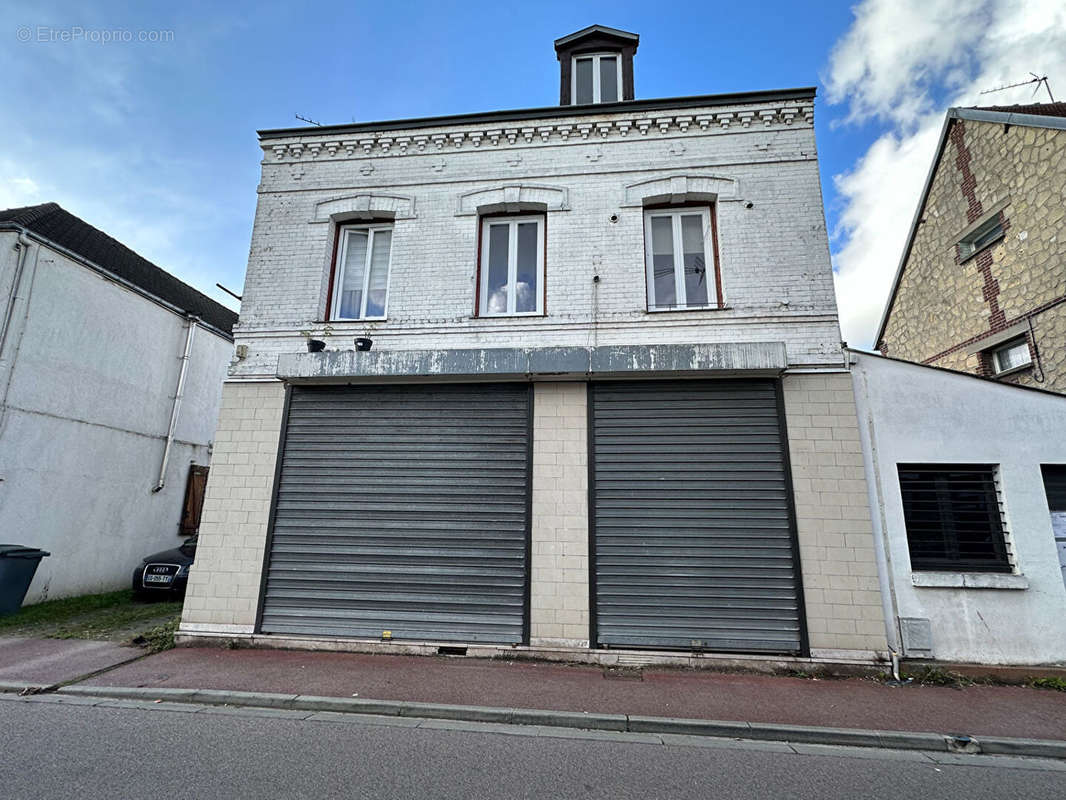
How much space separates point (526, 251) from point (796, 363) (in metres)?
4.33

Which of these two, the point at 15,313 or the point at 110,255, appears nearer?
the point at 15,313

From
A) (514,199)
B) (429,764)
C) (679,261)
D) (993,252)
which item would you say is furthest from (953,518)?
(993,252)

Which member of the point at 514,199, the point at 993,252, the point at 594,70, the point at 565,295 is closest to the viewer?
the point at 565,295

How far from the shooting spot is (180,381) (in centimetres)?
1305

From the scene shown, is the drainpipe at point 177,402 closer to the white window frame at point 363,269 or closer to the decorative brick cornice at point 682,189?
the white window frame at point 363,269

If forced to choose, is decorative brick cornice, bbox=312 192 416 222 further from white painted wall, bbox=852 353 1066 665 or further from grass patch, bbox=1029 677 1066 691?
grass patch, bbox=1029 677 1066 691

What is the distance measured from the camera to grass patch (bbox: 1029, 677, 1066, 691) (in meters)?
5.86

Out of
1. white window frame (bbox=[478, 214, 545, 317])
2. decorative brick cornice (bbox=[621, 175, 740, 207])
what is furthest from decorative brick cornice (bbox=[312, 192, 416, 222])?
decorative brick cornice (bbox=[621, 175, 740, 207])

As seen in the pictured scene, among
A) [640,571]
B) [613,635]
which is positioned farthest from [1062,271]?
[613,635]

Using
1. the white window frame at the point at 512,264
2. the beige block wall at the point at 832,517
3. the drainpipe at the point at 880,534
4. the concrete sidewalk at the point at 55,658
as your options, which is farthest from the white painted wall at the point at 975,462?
the concrete sidewalk at the point at 55,658

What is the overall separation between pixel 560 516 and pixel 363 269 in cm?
511

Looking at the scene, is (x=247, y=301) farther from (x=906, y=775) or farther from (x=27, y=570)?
(x=906, y=775)

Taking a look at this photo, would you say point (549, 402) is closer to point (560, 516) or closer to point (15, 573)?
point (560, 516)

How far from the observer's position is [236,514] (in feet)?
24.4
